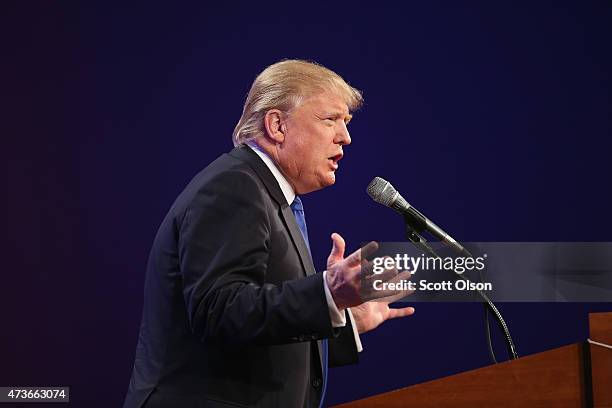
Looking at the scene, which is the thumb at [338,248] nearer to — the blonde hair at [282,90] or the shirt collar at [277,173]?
the shirt collar at [277,173]

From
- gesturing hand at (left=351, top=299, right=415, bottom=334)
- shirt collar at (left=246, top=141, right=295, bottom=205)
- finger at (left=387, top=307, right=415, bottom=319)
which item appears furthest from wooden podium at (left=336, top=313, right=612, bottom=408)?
shirt collar at (left=246, top=141, right=295, bottom=205)

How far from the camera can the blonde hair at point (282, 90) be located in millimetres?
1612

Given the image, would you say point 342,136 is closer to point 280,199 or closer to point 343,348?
point 280,199

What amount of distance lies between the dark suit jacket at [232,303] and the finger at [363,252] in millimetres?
89

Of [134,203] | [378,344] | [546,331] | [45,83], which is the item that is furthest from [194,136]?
[546,331]

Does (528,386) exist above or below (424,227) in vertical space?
below

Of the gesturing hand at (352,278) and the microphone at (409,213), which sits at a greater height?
Answer: the microphone at (409,213)

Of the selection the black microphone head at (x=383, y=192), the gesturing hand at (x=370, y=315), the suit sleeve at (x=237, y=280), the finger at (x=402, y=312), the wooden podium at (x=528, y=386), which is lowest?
the wooden podium at (x=528, y=386)

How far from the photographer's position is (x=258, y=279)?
49.9 inches

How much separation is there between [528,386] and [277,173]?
642mm

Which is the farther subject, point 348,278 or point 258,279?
point 258,279

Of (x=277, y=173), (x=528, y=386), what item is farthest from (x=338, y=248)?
(x=528, y=386)

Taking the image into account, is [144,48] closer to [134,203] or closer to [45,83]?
[45,83]

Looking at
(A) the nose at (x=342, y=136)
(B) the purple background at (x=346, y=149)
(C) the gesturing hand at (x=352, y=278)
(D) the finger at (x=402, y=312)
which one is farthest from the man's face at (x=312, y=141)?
(B) the purple background at (x=346, y=149)
